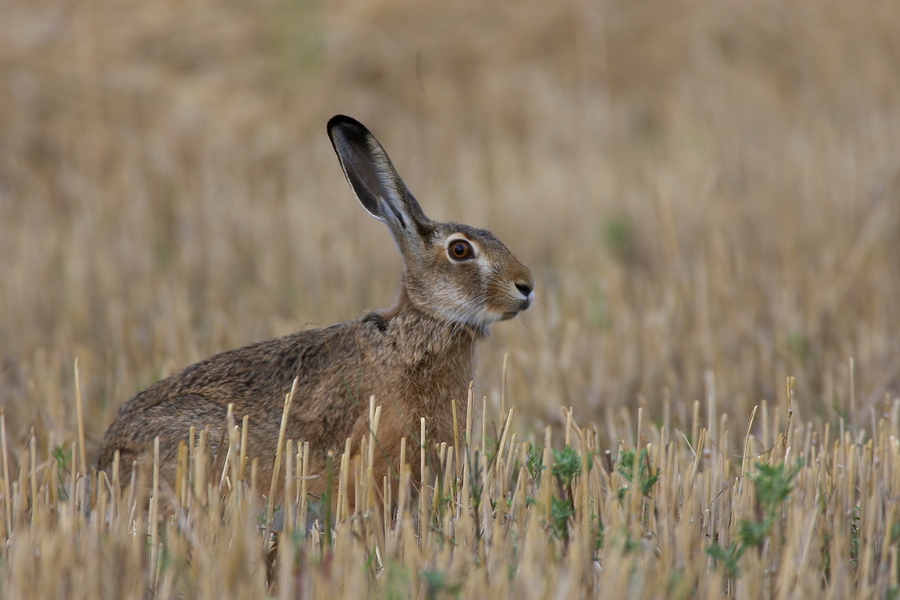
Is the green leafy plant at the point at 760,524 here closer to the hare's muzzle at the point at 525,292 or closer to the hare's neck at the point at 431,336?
the hare's muzzle at the point at 525,292

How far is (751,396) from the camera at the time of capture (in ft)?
18.8

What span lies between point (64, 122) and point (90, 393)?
5330mm

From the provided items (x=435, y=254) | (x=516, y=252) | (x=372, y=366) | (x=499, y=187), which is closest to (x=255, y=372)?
(x=372, y=366)

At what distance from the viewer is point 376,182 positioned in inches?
171

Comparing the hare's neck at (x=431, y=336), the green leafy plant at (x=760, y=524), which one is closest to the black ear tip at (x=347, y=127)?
the hare's neck at (x=431, y=336)

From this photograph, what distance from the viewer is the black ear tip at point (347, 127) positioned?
417 cm

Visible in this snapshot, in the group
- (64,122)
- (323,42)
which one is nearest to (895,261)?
(323,42)

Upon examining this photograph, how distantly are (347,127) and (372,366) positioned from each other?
1002mm

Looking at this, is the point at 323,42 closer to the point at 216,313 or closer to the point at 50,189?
the point at 50,189

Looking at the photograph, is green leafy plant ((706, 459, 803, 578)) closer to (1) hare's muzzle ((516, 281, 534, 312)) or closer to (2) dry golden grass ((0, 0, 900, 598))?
(2) dry golden grass ((0, 0, 900, 598))

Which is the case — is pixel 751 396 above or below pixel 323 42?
below

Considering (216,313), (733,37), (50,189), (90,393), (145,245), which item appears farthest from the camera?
(733,37)

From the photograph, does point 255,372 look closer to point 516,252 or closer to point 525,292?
point 525,292

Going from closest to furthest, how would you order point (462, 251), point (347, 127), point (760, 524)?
1. point (760, 524)
2. point (347, 127)
3. point (462, 251)
